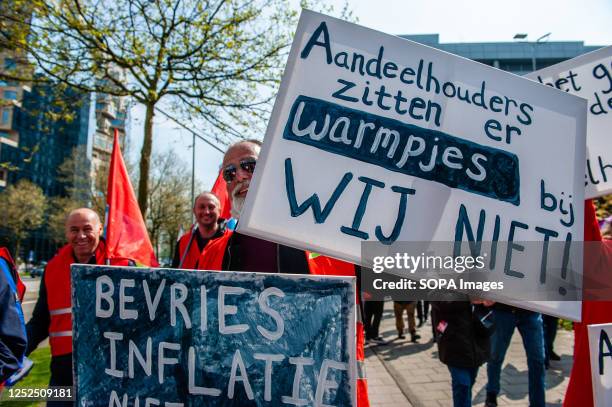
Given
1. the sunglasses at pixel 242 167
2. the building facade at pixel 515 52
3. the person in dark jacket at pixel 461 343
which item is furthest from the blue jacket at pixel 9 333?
the building facade at pixel 515 52

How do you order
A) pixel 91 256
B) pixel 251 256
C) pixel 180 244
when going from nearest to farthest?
pixel 251 256
pixel 91 256
pixel 180 244

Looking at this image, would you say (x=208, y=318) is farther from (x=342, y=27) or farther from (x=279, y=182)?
(x=342, y=27)

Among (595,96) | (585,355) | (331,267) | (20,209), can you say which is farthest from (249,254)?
(20,209)

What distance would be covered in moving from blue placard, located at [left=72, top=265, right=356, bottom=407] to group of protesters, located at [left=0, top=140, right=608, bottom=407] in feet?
1.09

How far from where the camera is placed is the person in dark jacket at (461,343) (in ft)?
10.2

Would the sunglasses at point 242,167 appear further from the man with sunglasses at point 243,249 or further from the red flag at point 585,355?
the red flag at point 585,355

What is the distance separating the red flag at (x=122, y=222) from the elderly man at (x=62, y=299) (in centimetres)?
50

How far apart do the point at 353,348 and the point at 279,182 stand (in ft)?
1.92

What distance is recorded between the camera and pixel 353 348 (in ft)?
4.25

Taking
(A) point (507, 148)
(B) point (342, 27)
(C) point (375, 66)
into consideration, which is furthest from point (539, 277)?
(B) point (342, 27)

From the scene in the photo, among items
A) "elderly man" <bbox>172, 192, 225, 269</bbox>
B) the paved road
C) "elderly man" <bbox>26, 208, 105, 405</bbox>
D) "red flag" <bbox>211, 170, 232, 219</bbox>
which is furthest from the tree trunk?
the paved road

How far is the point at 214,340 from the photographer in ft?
4.43

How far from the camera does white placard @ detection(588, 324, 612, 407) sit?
1.47m

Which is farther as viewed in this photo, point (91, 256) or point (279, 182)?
point (91, 256)
